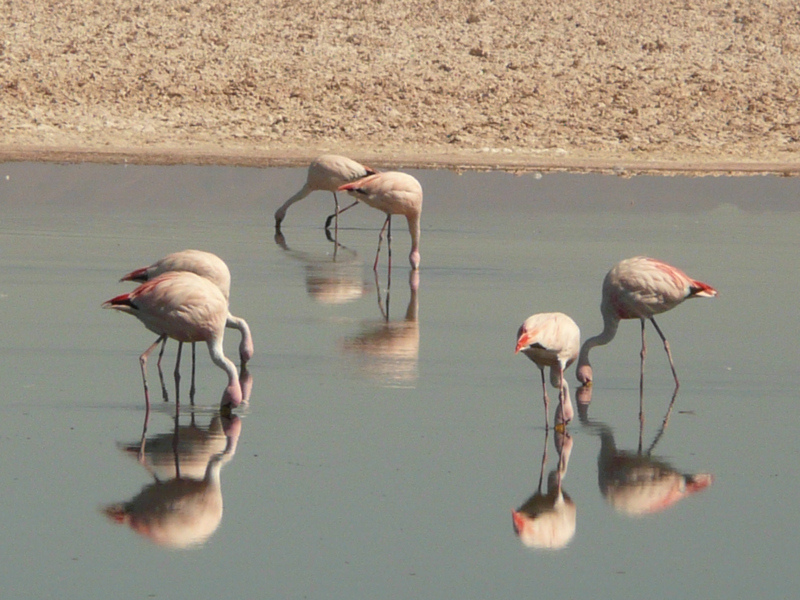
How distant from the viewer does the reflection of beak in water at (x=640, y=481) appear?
21.9ft

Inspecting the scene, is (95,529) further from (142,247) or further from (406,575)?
(142,247)

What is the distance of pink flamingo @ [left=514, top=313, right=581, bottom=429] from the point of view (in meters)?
7.84

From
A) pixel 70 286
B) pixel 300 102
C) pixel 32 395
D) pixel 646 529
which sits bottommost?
pixel 300 102

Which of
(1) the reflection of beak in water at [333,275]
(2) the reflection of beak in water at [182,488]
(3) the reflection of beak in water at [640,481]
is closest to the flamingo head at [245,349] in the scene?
(2) the reflection of beak in water at [182,488]

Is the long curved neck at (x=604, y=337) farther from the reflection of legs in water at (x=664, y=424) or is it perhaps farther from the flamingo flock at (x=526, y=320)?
the reflection of legs in water at (x=664, y=424)

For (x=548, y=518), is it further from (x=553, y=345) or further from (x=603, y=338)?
(x=603, y=338)

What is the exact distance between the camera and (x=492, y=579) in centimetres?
556

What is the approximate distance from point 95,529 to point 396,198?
9453 mm

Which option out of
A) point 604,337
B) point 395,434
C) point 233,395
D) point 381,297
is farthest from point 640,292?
point 381,297

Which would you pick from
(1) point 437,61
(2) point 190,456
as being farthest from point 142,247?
(1) point 437,61

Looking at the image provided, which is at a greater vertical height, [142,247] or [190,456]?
[190,456]

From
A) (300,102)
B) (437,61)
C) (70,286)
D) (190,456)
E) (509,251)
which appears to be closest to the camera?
(190,456)

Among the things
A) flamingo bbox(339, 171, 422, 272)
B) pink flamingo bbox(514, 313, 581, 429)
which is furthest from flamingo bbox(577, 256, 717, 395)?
flamingo bbox(339, 171, 422, 272)

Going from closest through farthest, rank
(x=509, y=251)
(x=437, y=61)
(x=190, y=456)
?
(x=190, y=456) → (x=509, y=251) → (x=437, y=61)
